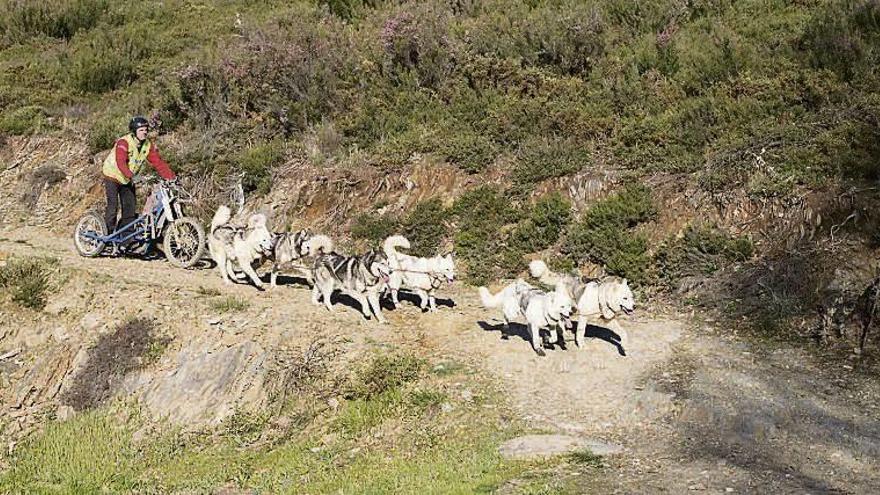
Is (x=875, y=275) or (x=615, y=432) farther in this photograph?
(x=875, y=275)

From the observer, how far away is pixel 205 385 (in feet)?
34.5

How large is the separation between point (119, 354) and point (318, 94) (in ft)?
31.1

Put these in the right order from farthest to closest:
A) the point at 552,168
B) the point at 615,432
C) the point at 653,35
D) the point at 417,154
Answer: the point at 653,35 → the point at 417,154 → the point at 552,168 → the point at 615,432

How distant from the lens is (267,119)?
755 inches

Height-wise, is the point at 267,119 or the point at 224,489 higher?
the point at 224,489

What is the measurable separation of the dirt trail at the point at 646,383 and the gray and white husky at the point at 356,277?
0.26m

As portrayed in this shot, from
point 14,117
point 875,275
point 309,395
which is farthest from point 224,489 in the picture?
point 14,117

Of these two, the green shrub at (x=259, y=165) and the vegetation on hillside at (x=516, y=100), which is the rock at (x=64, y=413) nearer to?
the vegetation on hillside at (x=516, y=100)

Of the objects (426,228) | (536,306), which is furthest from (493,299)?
(426,228)

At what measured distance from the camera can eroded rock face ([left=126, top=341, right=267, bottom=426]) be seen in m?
10.1

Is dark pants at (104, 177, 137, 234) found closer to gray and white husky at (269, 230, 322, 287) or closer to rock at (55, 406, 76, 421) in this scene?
gray and white husky at (269, 230, 322, 287)

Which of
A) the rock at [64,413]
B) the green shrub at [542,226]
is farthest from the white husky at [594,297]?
the rock at [64,413]

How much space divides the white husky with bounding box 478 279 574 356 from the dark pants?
23.2 ft

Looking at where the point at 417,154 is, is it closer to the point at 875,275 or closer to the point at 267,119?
the point at 267,119
